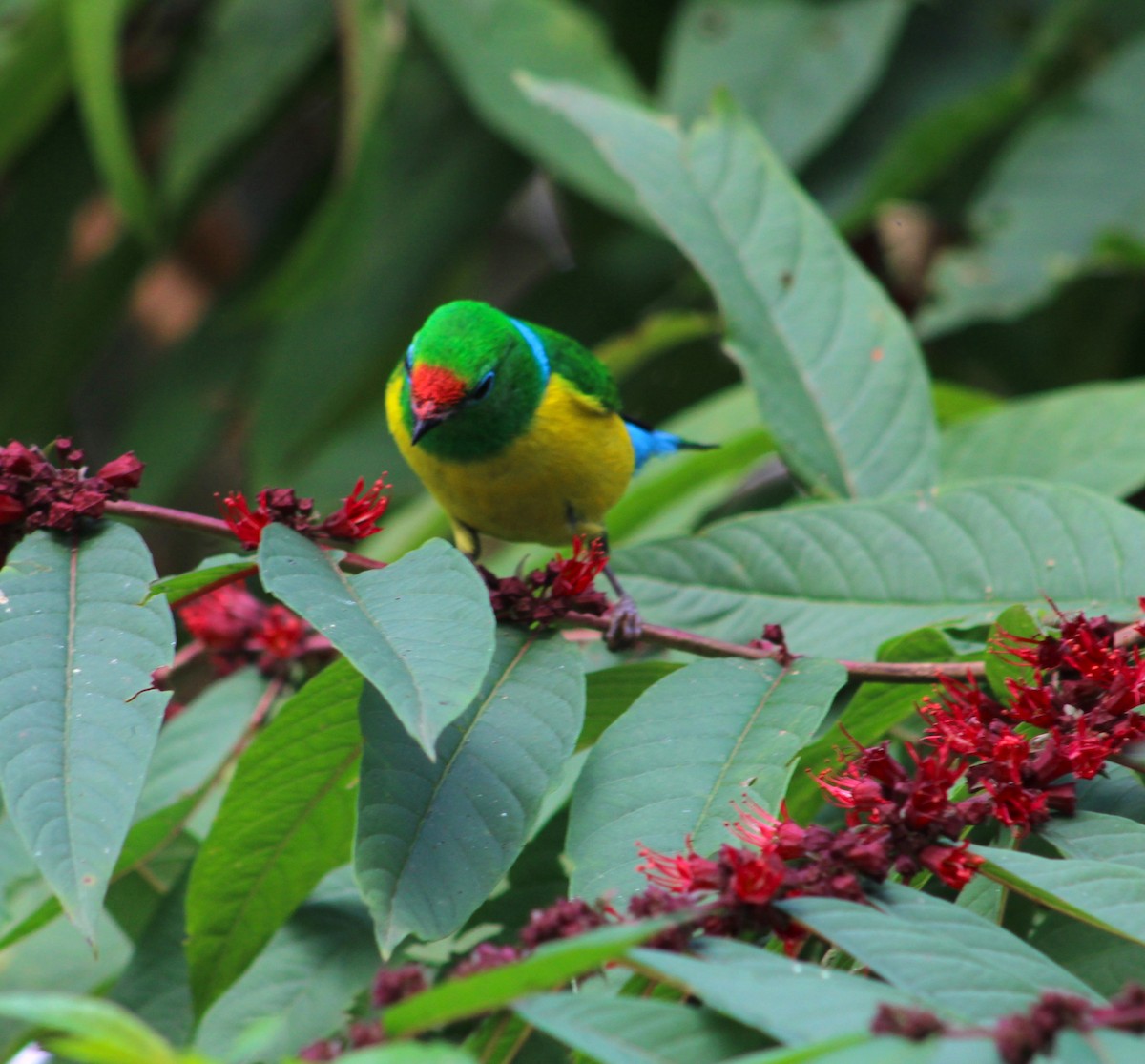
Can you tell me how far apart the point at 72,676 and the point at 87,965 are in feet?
3.50

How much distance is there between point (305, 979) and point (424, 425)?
993 mm

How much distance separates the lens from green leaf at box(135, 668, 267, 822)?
7.12 ft

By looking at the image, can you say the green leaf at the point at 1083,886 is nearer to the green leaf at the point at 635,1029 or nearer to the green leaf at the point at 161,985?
the green leaf at the point at 635,1029

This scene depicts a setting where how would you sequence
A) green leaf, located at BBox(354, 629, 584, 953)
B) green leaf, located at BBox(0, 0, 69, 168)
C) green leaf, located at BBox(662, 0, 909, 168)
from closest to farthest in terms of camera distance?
green leaf, located at BBox(354, 629, 584, 953), green leaf, located at BBox(662, 0, 909, 168), green leaf, located at BBox(0, 0, 69, 168)

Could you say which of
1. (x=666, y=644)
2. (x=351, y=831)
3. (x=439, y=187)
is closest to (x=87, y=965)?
(x=351, y=831)

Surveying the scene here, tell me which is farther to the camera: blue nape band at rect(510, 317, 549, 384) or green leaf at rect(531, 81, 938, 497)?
blue nape band at rect(510, 317, 549, 384)

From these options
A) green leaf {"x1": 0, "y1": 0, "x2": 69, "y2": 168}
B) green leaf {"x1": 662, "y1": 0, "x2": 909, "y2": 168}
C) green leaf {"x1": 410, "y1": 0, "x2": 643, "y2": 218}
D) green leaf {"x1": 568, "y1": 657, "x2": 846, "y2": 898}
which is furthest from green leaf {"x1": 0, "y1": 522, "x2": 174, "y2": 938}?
green leaf {"x1": 0, "y1": 0, "x2": 69, "y2": 168}

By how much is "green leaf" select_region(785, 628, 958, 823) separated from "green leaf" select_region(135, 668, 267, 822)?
940 millimetres

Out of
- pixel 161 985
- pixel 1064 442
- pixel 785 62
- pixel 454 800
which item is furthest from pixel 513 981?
pixel 785 62

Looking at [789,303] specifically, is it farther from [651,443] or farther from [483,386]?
[651,443]

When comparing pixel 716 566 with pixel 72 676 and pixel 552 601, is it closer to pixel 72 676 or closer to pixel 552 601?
pixel 552 601

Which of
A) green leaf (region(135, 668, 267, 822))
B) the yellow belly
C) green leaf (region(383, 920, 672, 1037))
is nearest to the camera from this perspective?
green leaf (region(383, 920, 672, 1037))

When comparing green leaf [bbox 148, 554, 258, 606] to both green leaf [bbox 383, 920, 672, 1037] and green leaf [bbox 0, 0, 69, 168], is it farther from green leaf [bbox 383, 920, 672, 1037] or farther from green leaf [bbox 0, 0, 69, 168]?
green leaf [bbox 0, 0, 69, 168]

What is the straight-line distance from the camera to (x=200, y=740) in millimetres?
2256
